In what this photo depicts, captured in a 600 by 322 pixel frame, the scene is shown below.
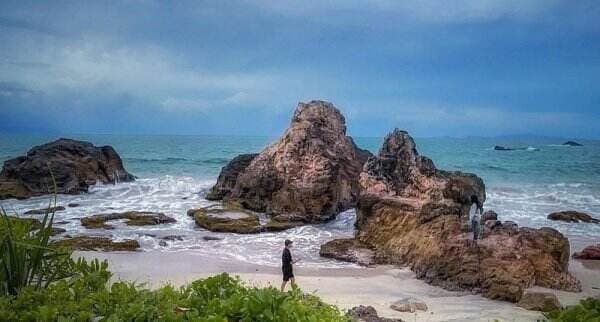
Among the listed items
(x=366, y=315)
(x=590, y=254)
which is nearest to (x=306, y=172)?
(x=590, y=254)

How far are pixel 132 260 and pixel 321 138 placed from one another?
11675 millimetres

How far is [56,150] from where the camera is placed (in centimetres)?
3019

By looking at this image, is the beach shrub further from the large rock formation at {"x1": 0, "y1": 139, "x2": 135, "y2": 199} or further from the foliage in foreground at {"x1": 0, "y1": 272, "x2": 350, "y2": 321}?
the large rock formation at {"x1": 0, "y1": 139, "x2": 135, "y2": 199}

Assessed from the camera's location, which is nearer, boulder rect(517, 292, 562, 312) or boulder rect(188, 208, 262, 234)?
boulder rect(517, 292, 562, 312)

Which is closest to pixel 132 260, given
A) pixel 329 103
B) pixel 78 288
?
pixel 78 288

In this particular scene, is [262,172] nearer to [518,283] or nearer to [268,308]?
[518,283]

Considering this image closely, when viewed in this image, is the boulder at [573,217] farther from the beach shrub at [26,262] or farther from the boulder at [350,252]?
the beach shrub at [26,262]

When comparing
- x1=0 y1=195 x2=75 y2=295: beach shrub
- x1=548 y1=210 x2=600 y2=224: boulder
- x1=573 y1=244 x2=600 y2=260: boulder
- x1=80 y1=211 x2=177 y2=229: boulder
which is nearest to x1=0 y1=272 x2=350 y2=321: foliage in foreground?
x1=0 y1=195 x2=75 y2=295: beach shrub

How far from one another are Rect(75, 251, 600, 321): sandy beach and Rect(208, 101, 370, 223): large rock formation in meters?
6.56

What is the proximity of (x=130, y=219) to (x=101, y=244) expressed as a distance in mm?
4477

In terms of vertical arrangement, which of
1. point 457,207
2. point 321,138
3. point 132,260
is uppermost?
point 321,138

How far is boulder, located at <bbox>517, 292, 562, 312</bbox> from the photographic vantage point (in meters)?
10.3

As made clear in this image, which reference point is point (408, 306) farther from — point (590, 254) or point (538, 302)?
point (590, 254)

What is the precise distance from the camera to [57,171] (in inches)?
1129
